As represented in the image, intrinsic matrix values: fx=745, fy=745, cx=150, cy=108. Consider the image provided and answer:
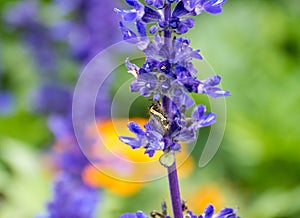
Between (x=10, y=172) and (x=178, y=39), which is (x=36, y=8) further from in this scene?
(x=178, y=39)

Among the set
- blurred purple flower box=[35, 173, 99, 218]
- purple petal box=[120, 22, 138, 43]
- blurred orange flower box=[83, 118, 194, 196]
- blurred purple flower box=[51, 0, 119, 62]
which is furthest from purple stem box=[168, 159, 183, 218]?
blurred purple flower box=[51, 0, 119, 62]

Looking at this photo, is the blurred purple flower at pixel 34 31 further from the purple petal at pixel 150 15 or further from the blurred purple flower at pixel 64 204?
the purple petal at pixel 150 15

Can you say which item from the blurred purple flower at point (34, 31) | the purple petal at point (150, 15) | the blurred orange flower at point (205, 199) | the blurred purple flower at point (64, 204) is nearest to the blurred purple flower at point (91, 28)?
the blurred purple flower at point (34, 31)

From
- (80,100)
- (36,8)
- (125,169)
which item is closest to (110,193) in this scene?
(125,169)

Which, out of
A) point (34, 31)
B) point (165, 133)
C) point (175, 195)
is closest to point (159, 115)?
point (165, 133)

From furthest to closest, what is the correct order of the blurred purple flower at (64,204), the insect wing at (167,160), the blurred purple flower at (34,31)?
1. the blurred purple flower at (34,31)
2. the blurred purple flower at (64,204)
3. the insect wing at (167,160)

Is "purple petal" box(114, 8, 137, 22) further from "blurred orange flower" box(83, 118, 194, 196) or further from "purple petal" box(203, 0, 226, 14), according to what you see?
"blurred orange flower" box(83, 118, 194, 196)
